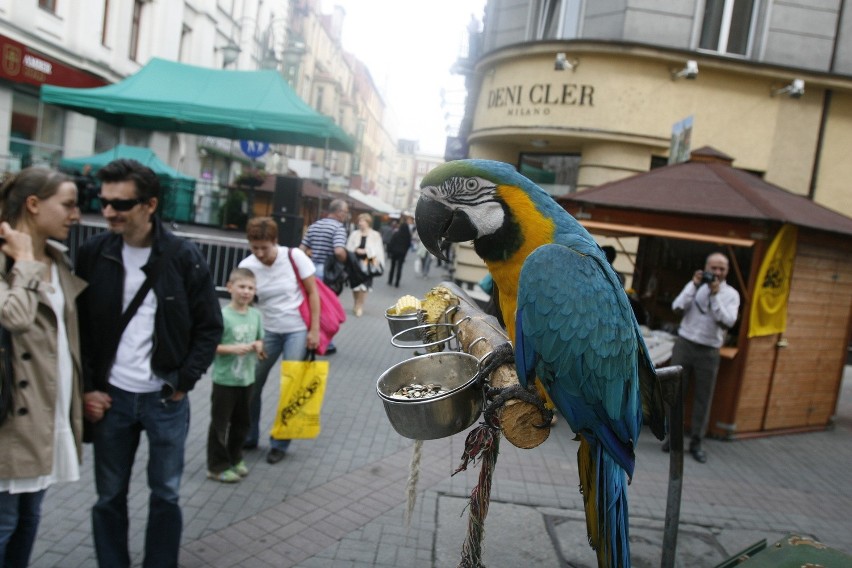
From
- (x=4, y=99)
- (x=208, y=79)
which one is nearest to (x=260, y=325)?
(x=208, y=79)

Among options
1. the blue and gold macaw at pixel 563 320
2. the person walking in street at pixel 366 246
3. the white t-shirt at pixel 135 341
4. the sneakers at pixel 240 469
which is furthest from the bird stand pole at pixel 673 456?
the person walking in street at pixel 366 246

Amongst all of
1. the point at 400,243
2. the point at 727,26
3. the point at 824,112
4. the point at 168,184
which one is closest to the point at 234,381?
the point at 727,26

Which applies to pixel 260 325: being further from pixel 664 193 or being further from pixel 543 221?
pixel 664 193

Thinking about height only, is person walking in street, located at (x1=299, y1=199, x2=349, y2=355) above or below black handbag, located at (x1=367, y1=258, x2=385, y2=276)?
above

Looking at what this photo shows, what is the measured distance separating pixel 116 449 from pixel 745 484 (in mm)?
4995

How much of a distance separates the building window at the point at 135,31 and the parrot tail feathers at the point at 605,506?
22.3 m

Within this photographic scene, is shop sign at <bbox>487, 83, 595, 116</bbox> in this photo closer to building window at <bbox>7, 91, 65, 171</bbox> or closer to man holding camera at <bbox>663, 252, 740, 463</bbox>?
man holding camera at <bbox>663, 252, 740, 463</bbox>

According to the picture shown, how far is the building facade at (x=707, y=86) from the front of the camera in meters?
10.6

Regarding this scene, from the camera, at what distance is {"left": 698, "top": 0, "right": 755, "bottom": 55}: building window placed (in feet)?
35.5

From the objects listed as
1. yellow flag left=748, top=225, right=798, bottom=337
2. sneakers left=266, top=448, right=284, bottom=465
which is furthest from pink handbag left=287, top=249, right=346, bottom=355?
yellow flag left=748, top=225, right=798, bottom=337

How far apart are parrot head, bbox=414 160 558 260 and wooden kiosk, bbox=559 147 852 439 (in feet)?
13.6

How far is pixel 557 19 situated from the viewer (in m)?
11.9

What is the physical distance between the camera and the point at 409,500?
2.00m

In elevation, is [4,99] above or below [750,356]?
above
